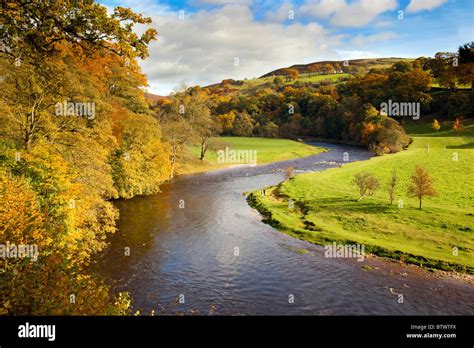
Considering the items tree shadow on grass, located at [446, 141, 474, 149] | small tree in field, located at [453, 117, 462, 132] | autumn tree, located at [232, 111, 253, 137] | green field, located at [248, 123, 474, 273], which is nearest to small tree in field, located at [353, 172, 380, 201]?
green field, located at [248, 123, 474, 273]

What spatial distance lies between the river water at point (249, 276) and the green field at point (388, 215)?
220cm

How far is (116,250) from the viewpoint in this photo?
84.9 ft

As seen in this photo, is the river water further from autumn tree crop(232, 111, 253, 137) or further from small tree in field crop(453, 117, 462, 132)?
autumn tree crop(232, 111, 253, 137)

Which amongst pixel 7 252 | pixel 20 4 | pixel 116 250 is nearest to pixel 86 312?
pixel 7 252

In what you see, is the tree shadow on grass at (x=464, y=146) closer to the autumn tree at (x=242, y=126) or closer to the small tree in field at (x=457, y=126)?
the small tree in field at (x=457, y=126)

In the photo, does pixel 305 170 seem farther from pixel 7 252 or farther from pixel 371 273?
pixel 7 252

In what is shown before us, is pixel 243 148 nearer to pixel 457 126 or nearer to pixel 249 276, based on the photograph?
pixel 457 126

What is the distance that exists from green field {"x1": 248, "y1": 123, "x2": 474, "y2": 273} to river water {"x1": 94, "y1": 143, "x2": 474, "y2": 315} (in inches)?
86.7

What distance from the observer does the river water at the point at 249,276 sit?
59.7 feet

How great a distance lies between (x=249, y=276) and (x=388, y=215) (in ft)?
52.6

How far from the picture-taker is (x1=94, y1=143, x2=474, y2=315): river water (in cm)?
1820

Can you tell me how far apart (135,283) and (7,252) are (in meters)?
10.5

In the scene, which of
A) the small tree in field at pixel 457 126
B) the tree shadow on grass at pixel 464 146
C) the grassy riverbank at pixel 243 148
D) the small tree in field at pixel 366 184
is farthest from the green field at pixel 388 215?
the small tree in field at pixel 457 126

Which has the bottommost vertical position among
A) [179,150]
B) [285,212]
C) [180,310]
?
[180,310]
